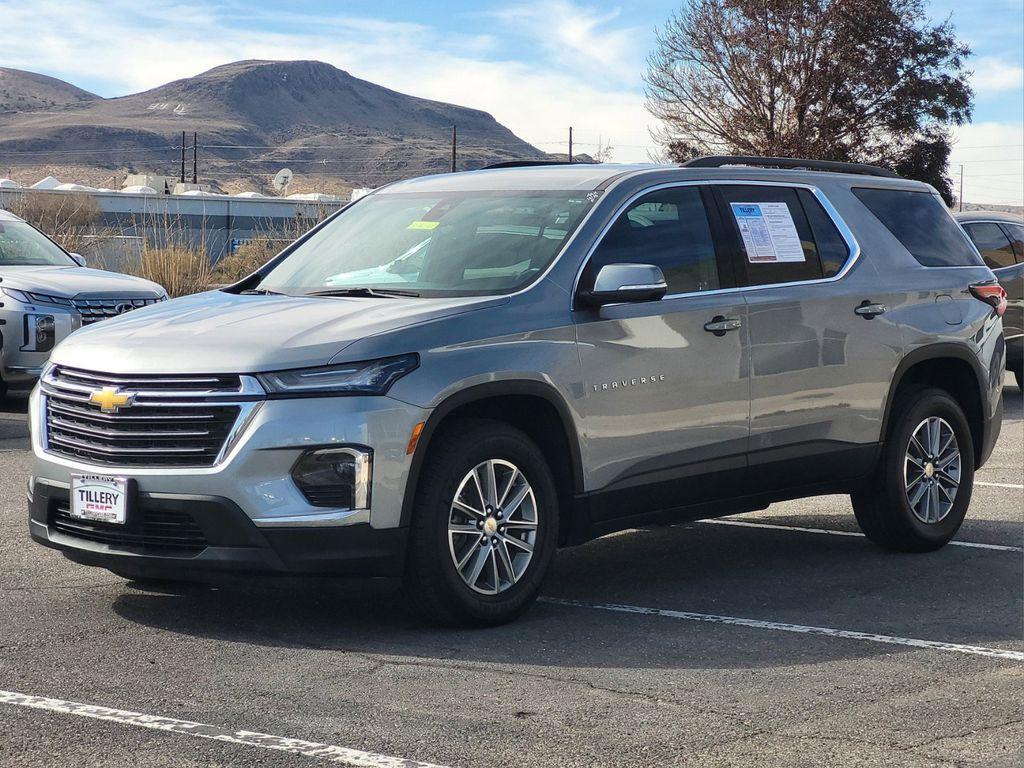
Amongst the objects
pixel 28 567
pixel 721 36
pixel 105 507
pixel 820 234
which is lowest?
pixel 28 567

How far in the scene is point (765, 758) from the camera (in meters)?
4.41

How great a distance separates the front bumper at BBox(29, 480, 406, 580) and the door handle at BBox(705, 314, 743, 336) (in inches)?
73.8

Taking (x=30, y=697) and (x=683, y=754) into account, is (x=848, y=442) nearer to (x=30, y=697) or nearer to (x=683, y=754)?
(x=683, y=754)

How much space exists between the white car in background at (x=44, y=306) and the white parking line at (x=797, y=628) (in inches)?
314

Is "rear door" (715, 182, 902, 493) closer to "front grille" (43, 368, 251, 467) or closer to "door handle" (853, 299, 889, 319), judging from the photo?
"door handle" (853, 299, 889, 319)

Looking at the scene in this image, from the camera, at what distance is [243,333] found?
18.9ft

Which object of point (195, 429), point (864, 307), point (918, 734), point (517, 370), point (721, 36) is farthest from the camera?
point (721, 36)

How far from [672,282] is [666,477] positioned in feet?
2.84

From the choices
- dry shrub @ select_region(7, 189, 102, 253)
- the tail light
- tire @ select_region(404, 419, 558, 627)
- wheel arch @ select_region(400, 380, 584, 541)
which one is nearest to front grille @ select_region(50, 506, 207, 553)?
tire @ select_region(404, 419, 558, 627)

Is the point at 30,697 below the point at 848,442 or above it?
below

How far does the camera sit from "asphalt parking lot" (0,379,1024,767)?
447 centimetres

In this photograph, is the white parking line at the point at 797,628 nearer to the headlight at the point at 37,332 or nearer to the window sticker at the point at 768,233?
the window sticker at the point at 768,233

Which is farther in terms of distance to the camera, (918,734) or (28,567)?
(28,567)

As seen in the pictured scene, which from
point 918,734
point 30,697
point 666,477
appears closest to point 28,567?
point 30,697
